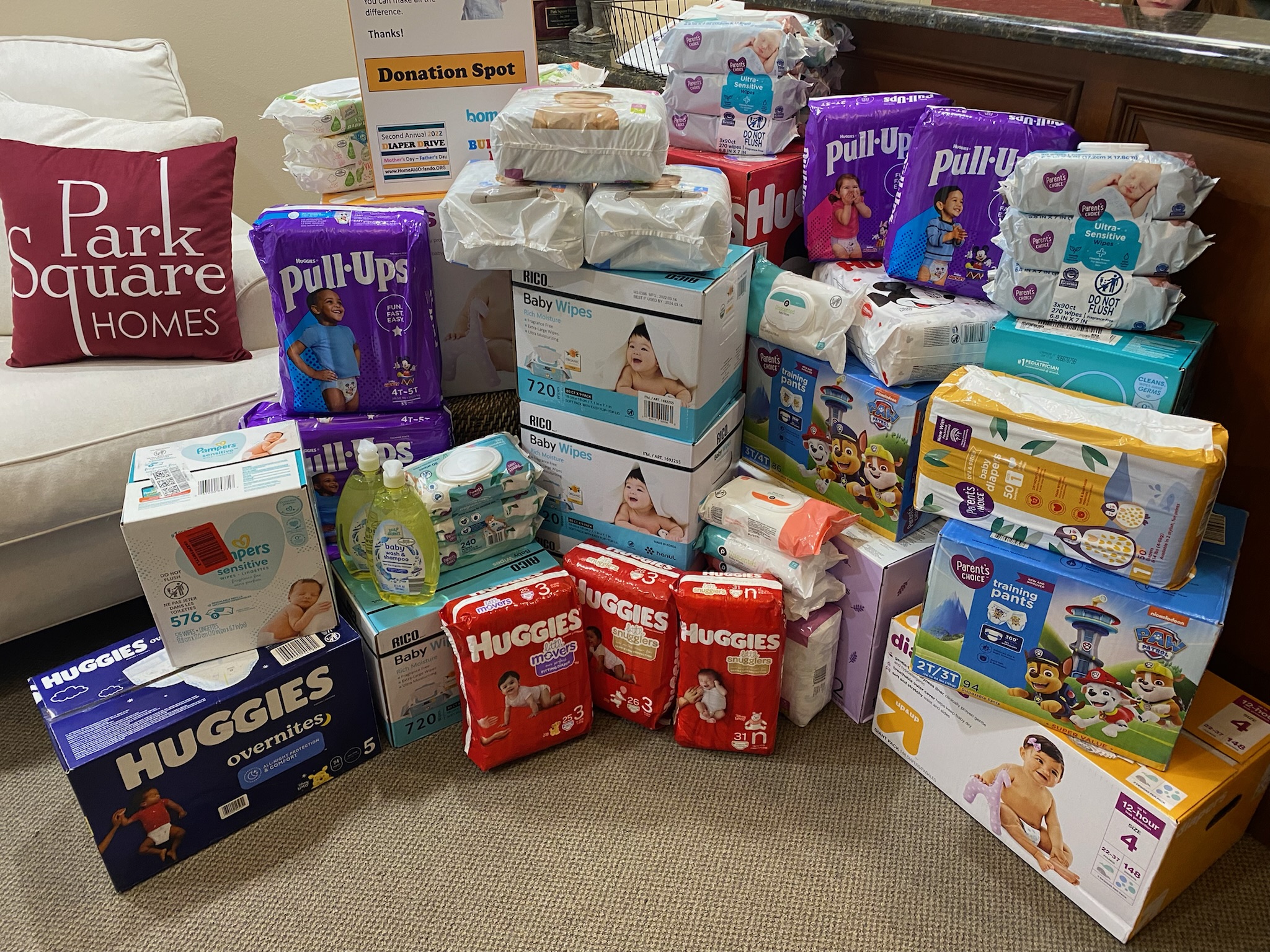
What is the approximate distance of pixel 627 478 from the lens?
1.61 m

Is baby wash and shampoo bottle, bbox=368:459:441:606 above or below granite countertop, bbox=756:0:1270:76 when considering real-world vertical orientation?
below

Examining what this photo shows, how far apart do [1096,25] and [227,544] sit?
1491 millimetres

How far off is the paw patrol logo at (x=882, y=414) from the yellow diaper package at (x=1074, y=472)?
5.3 inches

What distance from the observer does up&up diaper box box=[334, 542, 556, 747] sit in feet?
4.91

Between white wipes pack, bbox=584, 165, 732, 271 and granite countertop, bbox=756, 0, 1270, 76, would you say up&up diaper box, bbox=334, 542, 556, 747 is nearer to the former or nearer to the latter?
white wipes pack, bbox=584, 165, 732, 271

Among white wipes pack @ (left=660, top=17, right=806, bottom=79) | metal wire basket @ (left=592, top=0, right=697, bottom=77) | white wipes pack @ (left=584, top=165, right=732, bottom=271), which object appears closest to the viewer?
white wipes pack @ (left=584, top=165, right=732, bottom=271)

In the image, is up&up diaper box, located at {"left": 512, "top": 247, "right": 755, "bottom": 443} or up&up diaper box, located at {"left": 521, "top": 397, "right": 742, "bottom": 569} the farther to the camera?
up&up diaper box, located at {"left": 521, "top": 397, "right": 742, "bottom": 569}

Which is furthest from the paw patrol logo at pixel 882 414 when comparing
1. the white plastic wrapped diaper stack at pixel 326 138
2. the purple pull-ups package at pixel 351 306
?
the white plastic wrapped diaper stack at pixel 326 138

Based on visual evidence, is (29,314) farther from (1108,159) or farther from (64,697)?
(1108,159)

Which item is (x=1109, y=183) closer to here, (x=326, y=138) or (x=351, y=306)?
(x=351, y=306)

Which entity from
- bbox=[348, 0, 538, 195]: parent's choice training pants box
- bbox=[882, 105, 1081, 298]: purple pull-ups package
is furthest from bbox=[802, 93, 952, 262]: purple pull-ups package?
bbox=[348, 0, 538, 195]: parent's choice training pants box

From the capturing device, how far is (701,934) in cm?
131

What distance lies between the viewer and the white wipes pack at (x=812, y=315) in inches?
59.4

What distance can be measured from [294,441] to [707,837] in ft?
2.95
